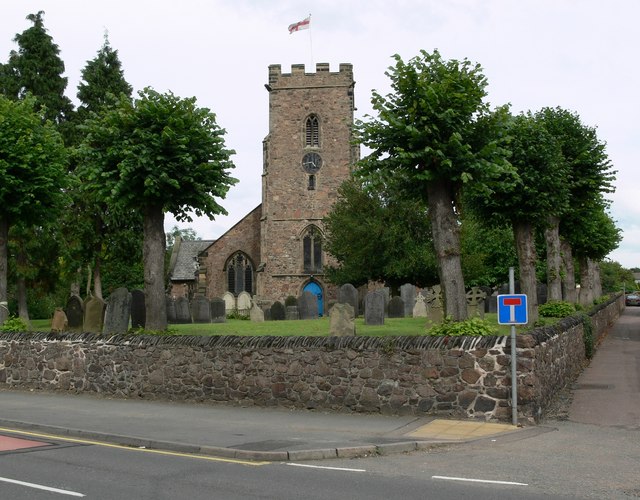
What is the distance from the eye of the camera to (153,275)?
17578 millimetres

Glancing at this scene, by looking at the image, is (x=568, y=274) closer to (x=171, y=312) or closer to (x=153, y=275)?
(x=171, y=312)

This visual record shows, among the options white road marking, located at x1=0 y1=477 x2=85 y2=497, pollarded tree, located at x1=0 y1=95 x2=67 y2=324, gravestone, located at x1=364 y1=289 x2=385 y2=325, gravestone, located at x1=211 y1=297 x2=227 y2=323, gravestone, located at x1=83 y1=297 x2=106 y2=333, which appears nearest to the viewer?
white road marking, located at x1=0 y1=477 x2=85 y2=497

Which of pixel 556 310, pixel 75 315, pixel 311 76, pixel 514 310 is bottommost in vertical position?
pixel 556 310

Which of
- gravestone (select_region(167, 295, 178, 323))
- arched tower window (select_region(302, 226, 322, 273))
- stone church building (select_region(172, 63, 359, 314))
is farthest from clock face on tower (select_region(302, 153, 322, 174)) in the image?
gravestone (select_region(167, 295, 178, 323))

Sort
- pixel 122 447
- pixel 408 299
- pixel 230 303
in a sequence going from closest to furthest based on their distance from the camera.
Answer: pixel 122 447 → pixel 408 299 → pixel 230 303

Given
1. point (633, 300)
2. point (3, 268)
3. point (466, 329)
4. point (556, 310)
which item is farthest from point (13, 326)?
point (633, 300)

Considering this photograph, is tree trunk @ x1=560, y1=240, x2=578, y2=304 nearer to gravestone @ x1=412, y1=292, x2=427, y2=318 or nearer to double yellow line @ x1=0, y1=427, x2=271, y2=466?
gravestone @ x1=412, y1=292, x2=427, y2=318

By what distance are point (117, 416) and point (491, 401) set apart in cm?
686

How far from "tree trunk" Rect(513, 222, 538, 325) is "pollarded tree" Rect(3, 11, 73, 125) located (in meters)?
26.4

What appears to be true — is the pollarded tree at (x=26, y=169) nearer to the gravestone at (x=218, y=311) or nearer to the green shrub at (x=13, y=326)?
the green shrub at (x=13, y=326)

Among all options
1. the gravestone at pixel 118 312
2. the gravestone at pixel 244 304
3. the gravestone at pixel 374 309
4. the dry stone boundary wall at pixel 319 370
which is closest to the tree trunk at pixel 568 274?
the gravestone at pixel 374 309

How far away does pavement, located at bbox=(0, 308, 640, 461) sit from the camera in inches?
382

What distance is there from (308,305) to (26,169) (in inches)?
639

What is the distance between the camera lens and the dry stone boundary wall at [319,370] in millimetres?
12109
